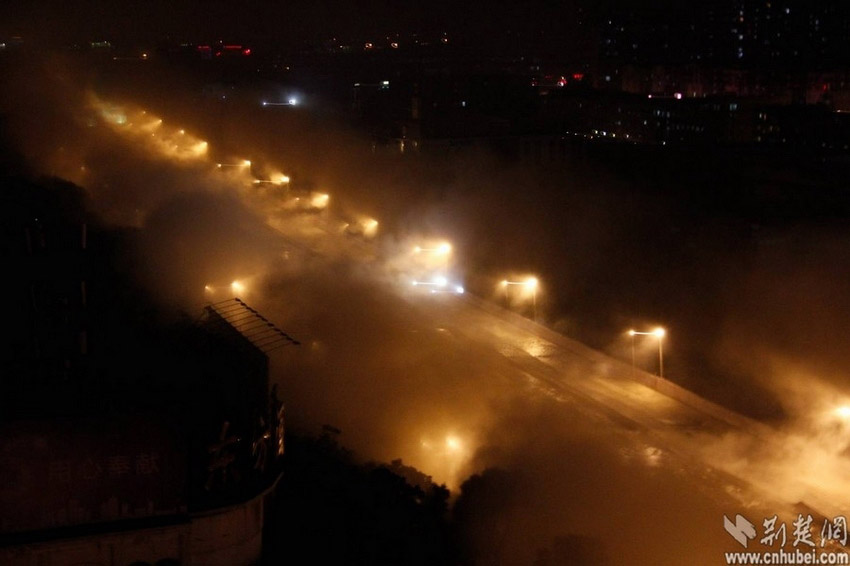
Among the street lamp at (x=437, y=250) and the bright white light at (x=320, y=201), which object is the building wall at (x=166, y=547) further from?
the bright white light at (x=320, y=201)

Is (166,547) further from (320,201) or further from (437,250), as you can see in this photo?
(320,201)

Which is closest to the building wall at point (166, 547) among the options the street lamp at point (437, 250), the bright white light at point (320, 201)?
the street lamp at point (437, 250)

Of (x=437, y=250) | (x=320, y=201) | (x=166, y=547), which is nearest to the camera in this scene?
(x=166, y=547)

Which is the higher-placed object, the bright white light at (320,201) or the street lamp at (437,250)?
the bright white light at (320,201)

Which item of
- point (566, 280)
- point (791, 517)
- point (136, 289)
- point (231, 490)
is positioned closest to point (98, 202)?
point (136, 289)

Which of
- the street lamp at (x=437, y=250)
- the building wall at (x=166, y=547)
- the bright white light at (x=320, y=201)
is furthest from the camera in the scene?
the bright white light at (x=320, y=201)

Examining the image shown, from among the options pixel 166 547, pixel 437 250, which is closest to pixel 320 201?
pixel 437 250

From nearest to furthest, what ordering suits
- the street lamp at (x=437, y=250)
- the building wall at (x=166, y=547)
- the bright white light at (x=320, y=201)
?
the building wall at (x=166, y=547)
the street lamp at (x=437, y=250)
the bright white light at (x=320, y=201)

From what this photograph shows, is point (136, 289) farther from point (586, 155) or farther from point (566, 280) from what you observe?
point (586, 155)

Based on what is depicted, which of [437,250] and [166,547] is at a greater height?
[166,547]

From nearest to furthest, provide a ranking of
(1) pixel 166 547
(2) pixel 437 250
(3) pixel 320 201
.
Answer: (1) pixel 166 547 < (2) pixel 437 250 < (3) pixel 320 201

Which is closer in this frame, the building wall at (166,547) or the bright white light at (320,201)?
the building wall at (166,547)

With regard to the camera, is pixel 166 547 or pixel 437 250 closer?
pixel 166 547
